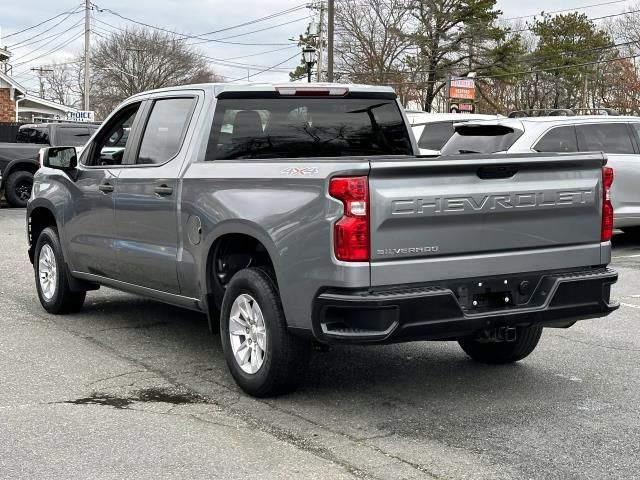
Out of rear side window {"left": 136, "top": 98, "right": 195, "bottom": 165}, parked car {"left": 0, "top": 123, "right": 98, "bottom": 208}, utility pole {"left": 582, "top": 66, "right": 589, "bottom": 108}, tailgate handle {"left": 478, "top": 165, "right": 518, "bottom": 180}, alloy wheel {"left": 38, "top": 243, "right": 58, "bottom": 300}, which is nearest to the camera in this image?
tailgate handle {"left": 478, "top": 165, "right": 518, "bottom": 180}

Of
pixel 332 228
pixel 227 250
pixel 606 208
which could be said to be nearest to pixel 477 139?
pixel 606 208

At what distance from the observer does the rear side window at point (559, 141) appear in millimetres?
11766

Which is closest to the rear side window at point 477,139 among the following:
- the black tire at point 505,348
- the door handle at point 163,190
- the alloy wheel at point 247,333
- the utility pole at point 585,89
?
the black tire at point 505,348

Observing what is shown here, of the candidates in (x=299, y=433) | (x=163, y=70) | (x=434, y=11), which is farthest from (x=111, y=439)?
(x=163, y=70)

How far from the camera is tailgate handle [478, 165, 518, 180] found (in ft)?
16.6

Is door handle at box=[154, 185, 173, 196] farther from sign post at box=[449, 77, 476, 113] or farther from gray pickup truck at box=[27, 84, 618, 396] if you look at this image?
sign post at box=[449, 77, 476, 113]

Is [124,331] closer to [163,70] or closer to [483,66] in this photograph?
[483,66]

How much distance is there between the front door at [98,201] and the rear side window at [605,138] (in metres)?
6.99

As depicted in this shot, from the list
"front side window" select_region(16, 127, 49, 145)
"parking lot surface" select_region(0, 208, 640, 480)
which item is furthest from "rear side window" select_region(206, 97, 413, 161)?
"front side window" select_region(16, 127, 49, 145)

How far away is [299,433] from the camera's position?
4.83 meters

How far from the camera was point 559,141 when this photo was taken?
11.9 metres

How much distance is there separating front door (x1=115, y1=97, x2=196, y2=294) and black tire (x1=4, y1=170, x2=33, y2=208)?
14384 millimetres

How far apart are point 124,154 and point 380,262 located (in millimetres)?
2982

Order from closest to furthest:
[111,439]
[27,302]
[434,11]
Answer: [111,439] < [27,302] < [434,11]
